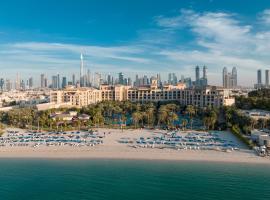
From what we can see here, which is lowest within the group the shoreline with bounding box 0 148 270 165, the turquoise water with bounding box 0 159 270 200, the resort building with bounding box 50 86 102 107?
the turquoise water with bounding box 0 159 270 200

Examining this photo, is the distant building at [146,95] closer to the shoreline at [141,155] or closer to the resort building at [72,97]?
the resort building at [72,97]

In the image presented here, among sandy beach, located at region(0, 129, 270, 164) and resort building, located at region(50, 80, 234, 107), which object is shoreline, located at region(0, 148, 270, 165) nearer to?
sandy beach, located at region(0, 129, 270, 164)

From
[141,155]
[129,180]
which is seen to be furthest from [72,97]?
[129,180]

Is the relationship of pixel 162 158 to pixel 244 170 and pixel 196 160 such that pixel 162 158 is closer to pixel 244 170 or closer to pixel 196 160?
pixel 196 160

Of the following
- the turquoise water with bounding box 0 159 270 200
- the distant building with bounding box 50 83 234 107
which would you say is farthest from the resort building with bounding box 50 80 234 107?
the turquoise water with bounding box 0 159 270 200

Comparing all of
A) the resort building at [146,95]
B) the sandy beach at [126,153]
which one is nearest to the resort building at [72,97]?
the resort building at [146,95]

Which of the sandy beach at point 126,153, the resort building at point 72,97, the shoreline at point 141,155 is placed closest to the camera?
the shoreline at point 141,155

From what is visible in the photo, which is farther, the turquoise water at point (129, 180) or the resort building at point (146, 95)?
the resort building at point (146, 95)
